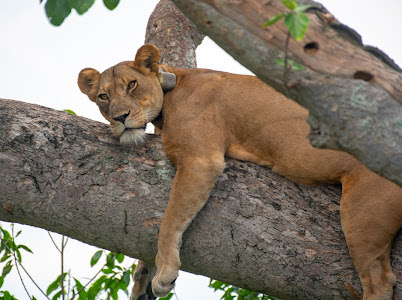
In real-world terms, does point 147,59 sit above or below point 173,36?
below

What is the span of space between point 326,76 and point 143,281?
3115mm

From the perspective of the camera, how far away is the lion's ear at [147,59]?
4.93 m

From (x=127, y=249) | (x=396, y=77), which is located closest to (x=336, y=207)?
(x=127, y=249)

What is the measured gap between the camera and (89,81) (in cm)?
516

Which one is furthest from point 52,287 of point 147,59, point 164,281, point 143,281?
point 147,59

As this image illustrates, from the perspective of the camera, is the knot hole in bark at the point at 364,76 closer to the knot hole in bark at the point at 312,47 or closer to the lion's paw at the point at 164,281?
the knot hole in bark at the point at 312,47

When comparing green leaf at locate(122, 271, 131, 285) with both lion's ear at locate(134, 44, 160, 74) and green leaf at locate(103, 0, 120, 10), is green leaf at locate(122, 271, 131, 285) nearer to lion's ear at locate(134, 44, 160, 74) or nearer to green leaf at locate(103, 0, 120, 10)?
lion's ear at locate(134, 44, 160, 74)

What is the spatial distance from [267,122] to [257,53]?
2.22m

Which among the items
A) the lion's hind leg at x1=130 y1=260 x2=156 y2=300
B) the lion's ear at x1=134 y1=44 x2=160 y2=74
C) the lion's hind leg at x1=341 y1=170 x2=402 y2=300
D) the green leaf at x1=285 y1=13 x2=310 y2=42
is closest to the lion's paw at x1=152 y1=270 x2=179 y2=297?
the lion's hind leg at x1=130 y1=260 x2=156 y2=300

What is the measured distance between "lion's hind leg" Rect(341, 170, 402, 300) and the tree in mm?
117

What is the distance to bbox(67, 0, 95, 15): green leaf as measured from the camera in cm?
346

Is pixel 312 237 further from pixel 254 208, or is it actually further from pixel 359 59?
pixel 359 59

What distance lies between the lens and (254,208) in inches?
164

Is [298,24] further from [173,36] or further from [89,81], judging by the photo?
[173,36]
